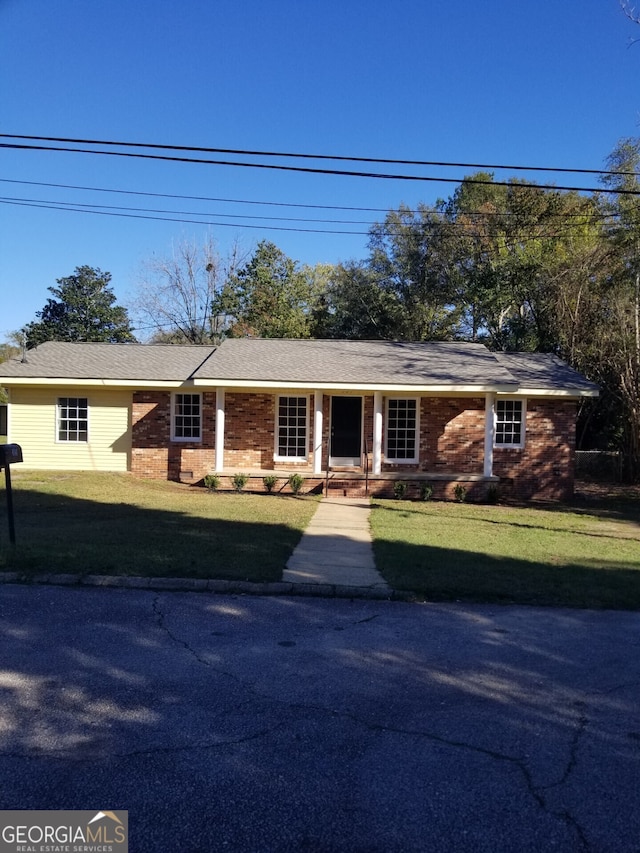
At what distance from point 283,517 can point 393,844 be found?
31.3 feet

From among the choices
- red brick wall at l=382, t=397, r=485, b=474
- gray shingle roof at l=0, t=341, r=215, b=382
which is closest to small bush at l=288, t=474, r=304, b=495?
red brick wall at l=382, t=397, r=485, b=474

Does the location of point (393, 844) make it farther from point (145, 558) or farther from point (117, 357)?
point (117, 357)

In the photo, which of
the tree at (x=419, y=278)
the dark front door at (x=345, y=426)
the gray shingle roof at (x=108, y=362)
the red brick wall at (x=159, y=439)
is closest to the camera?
the dark front door at (x=345, y=426)

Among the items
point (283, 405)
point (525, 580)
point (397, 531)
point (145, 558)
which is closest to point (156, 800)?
point (145, 558)

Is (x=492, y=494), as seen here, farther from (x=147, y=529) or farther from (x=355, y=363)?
(x=147, y=529)

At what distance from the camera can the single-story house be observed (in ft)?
55.3

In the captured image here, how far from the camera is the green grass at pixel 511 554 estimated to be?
7328 mm

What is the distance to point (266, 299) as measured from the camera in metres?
34.6

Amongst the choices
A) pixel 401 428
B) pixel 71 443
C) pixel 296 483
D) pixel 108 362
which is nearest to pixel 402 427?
pixel 401 428

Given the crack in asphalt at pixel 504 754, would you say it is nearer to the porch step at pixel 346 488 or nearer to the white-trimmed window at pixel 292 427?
the porch step at pixel 346 488

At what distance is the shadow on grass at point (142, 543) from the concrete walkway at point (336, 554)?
244 mm

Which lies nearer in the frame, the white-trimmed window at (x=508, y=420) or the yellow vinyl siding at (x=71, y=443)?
the white-trimmed window at (x=508, y=420)

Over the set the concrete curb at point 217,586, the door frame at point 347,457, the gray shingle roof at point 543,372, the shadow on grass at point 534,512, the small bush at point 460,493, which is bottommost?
the shadow on grass at point 534,512

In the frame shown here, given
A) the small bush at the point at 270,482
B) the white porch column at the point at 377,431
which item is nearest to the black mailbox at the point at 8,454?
the small bush at the point at 270,482
